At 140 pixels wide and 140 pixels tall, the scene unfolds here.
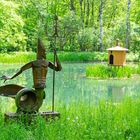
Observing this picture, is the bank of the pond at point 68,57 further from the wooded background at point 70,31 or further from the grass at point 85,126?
the grass at point 85,126

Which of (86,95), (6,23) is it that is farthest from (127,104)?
(6,23)

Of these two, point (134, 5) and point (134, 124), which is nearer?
point (134, 124)

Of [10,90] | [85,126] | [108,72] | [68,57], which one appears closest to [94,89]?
[108,72]

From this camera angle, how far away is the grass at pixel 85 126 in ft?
17.4

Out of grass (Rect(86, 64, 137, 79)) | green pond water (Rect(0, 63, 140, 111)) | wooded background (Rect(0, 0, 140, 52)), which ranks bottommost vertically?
green pond water (Rect(0, 63, 140, 111))

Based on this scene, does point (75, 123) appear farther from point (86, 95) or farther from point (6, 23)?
point (6, 23)

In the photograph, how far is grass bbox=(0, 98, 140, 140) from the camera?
5.29 metres

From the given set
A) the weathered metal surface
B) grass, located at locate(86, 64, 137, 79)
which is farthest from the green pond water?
the weathered metal surface

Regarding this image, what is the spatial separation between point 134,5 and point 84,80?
110 ft

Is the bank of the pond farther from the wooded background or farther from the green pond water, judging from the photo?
the green pond water

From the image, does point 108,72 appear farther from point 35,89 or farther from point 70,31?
point 70,31

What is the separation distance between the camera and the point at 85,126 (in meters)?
5.96

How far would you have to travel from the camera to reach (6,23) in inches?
559

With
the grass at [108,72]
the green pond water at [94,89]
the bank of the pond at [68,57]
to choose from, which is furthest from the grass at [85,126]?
the bank of the pond at [68,57]
